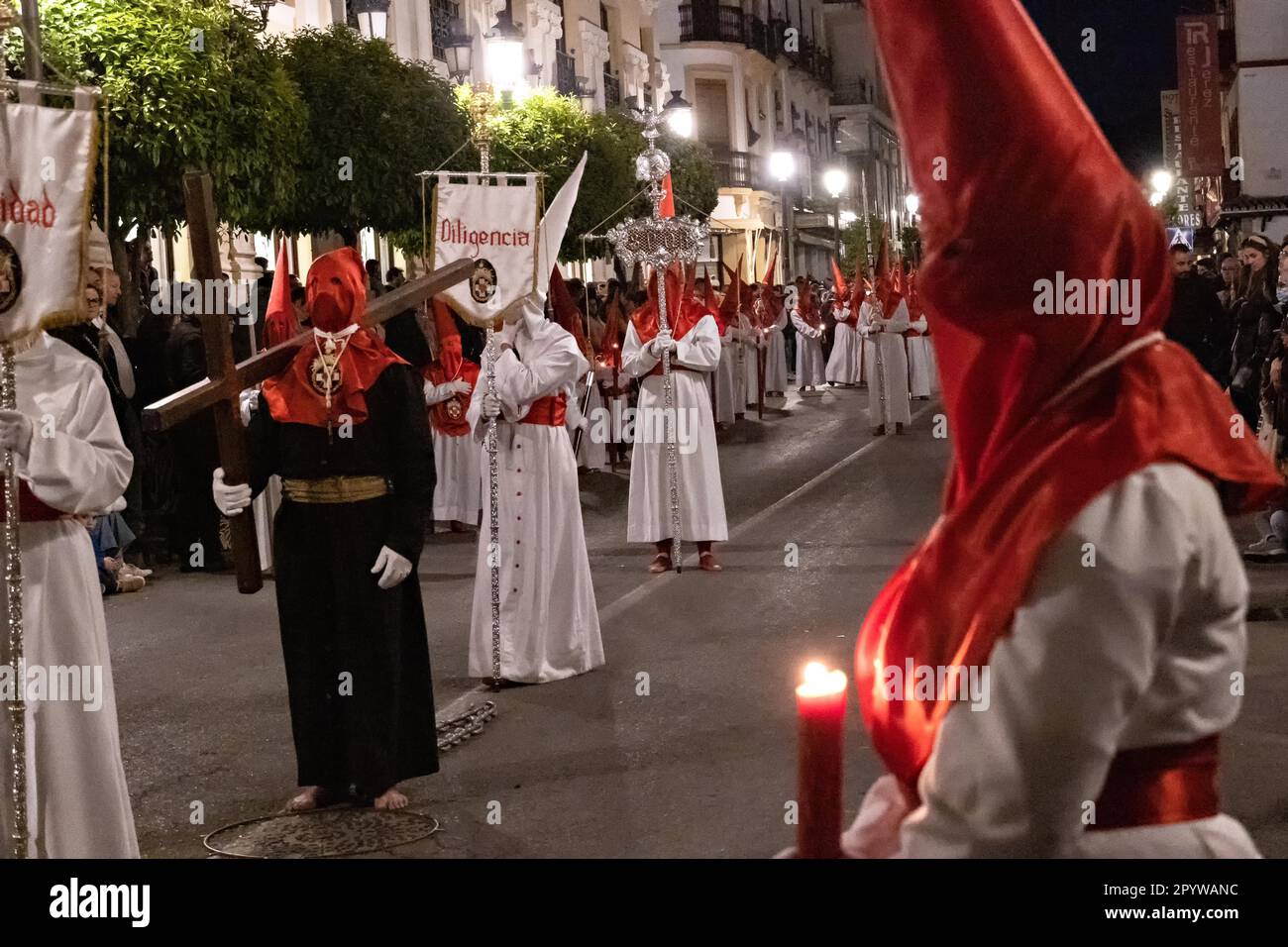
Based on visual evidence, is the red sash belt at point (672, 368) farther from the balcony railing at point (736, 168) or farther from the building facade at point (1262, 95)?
the balcony railing at point (736, 168)

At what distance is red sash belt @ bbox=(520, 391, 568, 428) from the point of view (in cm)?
937

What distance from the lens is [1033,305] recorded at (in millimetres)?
1972

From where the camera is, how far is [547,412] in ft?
30.8

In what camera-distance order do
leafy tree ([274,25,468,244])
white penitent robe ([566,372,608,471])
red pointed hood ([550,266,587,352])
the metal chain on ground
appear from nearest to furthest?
the metal chain on ground < red pointed hood ([550,266,587,352]) < leafy tree ([274,25,468,244]) < white penitent robe ([566,372,608,471])

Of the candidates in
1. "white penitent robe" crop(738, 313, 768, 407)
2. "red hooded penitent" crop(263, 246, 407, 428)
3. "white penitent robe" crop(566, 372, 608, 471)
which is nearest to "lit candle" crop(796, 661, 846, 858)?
"red hooded penitent" crop(263, 246, 407, 428)

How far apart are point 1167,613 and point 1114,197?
0.44m

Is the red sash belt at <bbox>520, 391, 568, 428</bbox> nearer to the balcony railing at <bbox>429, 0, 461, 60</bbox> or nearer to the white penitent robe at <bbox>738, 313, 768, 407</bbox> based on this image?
the white penitent robe at <bbox>738, 313, 768, 407</bbox>

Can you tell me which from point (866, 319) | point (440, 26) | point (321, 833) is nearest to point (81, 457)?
point (321, 833)

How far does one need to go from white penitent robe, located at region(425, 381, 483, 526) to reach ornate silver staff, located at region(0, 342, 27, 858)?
35.0 feet

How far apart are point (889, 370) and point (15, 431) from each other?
19.6m

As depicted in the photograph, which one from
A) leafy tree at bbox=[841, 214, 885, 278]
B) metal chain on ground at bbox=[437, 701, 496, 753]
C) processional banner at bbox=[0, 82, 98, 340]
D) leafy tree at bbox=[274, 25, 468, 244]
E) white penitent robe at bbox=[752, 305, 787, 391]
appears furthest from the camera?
leafy tree at bbox=[841, 214, 885, 278]

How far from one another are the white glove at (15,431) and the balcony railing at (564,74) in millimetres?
32851

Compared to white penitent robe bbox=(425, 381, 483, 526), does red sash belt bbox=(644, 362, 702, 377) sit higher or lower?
higher
